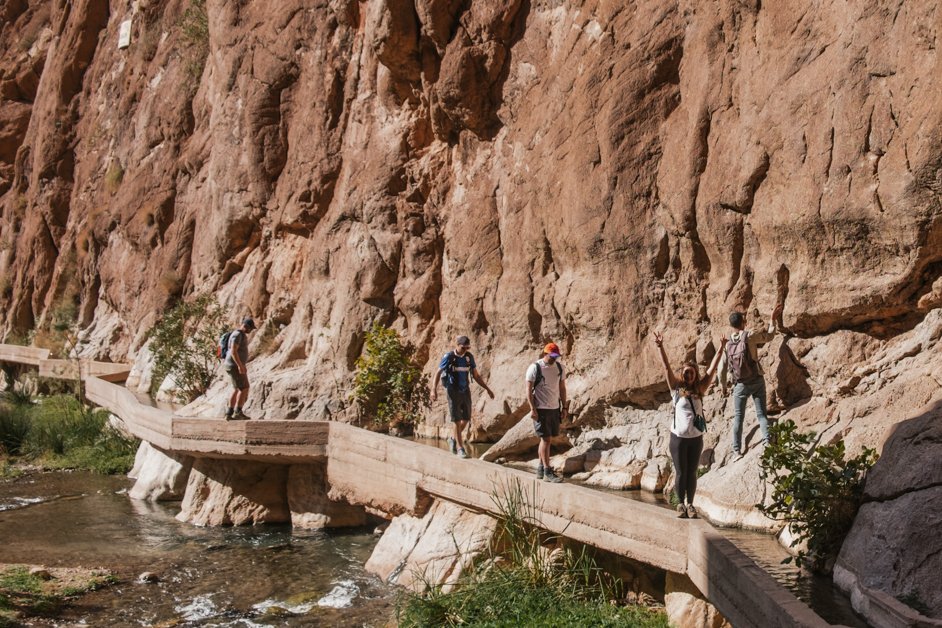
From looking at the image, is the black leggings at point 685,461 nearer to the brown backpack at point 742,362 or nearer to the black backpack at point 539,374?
the brown backpack at point 742,362

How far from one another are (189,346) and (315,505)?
9.51 metres

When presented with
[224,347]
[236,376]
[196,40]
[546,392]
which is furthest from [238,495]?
[196,40]

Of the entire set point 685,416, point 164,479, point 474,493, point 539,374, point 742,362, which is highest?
point 742,362

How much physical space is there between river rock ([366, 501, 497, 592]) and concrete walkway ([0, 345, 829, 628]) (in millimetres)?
193

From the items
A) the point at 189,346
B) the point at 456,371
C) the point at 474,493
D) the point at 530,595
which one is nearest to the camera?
the point at 530,595

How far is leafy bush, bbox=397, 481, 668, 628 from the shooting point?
7.52 meters

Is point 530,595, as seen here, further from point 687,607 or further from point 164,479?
point 164,479

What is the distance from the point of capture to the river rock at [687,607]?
24.3ft

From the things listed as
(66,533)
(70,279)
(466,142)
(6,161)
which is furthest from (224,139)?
(6,161)

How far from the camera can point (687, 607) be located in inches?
300

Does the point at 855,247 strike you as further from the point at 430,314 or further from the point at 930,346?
the point at 430,314

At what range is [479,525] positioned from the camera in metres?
10.2

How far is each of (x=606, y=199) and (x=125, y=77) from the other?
26.3 m

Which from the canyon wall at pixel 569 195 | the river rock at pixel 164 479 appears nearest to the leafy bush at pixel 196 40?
the canyon wall at pixel 569 195
